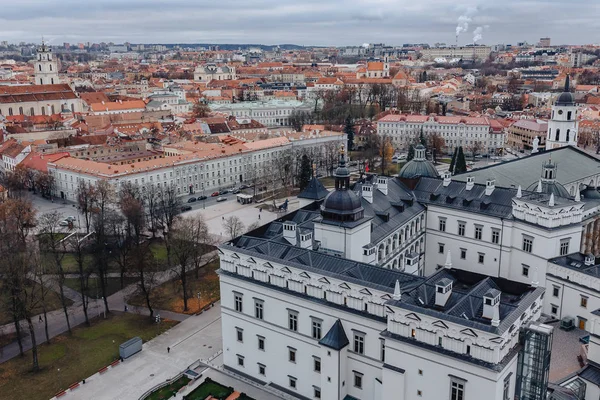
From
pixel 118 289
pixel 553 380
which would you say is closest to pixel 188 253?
pixel 118 289

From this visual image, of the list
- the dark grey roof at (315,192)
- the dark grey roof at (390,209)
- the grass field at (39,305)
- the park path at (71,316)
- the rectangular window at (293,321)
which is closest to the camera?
the rectangular window at (293,321)

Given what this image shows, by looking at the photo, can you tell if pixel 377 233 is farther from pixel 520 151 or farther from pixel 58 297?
pixel 520 151

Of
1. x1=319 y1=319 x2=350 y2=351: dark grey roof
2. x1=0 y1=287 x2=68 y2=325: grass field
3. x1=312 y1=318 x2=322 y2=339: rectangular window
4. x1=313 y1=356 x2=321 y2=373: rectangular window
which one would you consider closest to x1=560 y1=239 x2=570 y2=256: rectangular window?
x1=319 y1=319 x2=350 y2=351: dark grey roof

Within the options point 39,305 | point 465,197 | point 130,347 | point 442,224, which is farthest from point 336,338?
point 39,305

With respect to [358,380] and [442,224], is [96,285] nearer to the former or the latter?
[358,380]

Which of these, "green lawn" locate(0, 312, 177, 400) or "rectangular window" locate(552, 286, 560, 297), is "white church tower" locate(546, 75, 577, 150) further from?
"green lawn" locate(0, 312, 177, 400)

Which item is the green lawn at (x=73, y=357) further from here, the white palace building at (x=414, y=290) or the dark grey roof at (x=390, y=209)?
the dark grey roof at (x=390, y=209)

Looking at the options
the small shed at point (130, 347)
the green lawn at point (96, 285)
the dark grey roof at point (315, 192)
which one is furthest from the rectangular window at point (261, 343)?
the green lawn at point (96, 285)
